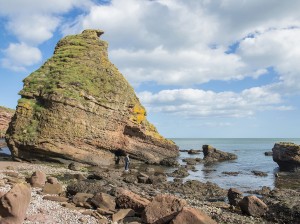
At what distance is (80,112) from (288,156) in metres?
32.5

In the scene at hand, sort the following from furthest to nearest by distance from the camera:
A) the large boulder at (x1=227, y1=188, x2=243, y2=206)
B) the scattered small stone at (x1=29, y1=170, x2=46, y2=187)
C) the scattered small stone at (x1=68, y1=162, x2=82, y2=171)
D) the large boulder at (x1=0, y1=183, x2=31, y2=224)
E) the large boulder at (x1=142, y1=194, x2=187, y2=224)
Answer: the scattered small stone at (x1=68, y1=162, x2=82, y2=171) < the large boulder at (x1=227, y1=188, x2=243, y2=206) < the scattered small stone at (x1=29, y1=170, x2=46, y2=187) < the large boulder at (x1=142, y1=194, x2=187, y2=224) < the large boulder at (x1=0, y1=183, x2=31, y2=224)

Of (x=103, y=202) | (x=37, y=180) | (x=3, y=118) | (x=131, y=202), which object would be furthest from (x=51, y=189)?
(x=3, y=118)

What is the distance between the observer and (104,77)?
45531 mm

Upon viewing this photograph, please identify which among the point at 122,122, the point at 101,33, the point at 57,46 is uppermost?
the point at 101,33

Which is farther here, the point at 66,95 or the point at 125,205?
the point at 66,95

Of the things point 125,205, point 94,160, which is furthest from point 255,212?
point 94,160

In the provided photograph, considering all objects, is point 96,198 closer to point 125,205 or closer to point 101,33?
point 125,205

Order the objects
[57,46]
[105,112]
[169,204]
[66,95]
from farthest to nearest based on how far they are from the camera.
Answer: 1. [57,46]
2. [105,112]
3. [66,95]
4. [169,204]

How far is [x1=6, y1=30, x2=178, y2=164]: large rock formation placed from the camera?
38.7m

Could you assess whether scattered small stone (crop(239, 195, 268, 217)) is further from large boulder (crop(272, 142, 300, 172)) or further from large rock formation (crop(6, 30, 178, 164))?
large boulder (crop(272, 142, 300, 172))

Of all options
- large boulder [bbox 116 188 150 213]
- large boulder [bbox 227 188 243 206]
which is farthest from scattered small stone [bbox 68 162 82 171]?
large boulder [bbox 116 188 150 213]

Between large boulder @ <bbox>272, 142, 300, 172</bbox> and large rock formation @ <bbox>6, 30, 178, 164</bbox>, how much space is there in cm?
1935

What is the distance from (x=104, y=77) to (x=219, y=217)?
3190cm

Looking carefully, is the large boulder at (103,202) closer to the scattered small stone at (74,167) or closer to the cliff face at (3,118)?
the scattered small stone at (74,167)
